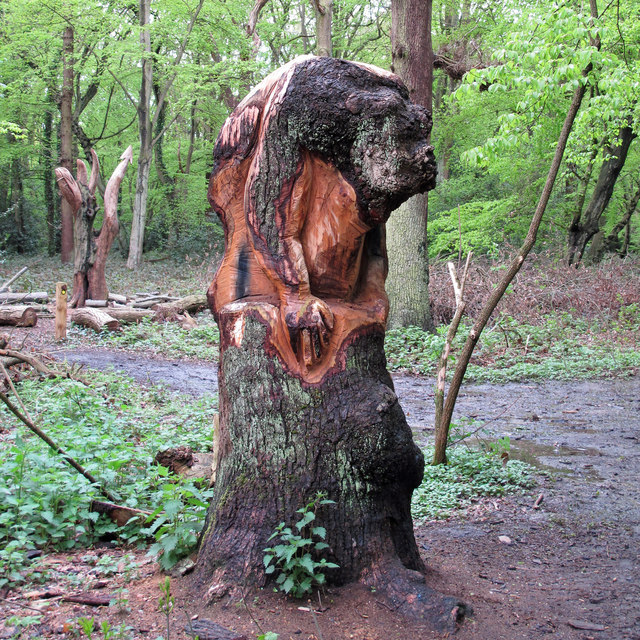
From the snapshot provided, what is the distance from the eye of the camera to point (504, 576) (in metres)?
3.25

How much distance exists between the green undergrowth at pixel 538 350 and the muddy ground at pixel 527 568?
218 cm

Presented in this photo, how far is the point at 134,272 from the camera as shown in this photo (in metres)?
21.9

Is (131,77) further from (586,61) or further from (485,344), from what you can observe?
(586,61)

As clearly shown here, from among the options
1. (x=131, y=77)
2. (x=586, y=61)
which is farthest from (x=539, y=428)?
(x=131, y=77)

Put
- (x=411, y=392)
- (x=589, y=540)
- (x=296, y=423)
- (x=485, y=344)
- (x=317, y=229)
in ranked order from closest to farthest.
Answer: (x=296, y=423) → (x=317, y=229) → (x=589, y=540) → (x=411, y=392) → (x=485, y=344)

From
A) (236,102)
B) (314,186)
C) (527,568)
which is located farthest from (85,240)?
(527,568)

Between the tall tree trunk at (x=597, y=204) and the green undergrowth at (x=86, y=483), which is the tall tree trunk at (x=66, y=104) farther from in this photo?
the green undergrowth at (x=86, y=483)

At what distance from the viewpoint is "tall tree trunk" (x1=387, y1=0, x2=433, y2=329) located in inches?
410

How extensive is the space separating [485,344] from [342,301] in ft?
25.4

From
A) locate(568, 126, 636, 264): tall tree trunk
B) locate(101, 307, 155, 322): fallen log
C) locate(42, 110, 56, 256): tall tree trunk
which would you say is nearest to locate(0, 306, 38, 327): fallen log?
locate(101, 307, 155, 322): fallen log

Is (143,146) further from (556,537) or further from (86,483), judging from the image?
(556,537)

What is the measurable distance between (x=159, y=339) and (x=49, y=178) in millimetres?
19024

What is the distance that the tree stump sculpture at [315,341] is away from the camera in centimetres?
265

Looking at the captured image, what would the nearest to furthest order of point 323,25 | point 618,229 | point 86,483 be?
point 86,483
point 323,25
point 618,229
